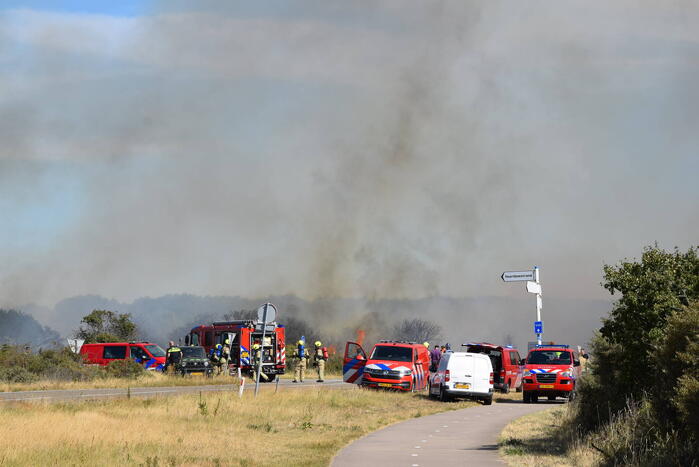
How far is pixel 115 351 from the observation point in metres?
46.9

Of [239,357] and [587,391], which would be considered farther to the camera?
[239,357]

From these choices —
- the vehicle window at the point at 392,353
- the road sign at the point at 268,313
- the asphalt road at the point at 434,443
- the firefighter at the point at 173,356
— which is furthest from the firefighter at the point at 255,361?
the asphalt road at the point at 434,443

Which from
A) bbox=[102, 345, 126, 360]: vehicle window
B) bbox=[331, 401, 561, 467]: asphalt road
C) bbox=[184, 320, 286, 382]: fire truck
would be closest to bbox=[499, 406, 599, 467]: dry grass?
bbox=[331, 401, 561, 467]: asphalt road

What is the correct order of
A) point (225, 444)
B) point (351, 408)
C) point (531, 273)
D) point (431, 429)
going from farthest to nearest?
1. point (531, 273)
2. point (351, 408)
3. point (431, 429)
4. point (225, 444)

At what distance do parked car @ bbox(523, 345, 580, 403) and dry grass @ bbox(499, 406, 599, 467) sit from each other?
9.12m

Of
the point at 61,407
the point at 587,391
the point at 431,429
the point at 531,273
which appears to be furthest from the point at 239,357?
the point at 587,391

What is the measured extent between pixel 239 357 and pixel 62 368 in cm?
837

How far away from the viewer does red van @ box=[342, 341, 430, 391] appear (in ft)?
121

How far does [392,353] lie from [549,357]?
6.05 metres

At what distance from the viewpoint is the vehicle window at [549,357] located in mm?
35969

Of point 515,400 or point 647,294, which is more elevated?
point 647,294

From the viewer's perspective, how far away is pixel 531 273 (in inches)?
1710

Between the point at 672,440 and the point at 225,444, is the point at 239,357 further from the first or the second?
the point at 672,440

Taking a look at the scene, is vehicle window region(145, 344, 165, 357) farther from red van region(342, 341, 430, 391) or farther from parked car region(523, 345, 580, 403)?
parked car region(523, 345, 580, 403)
